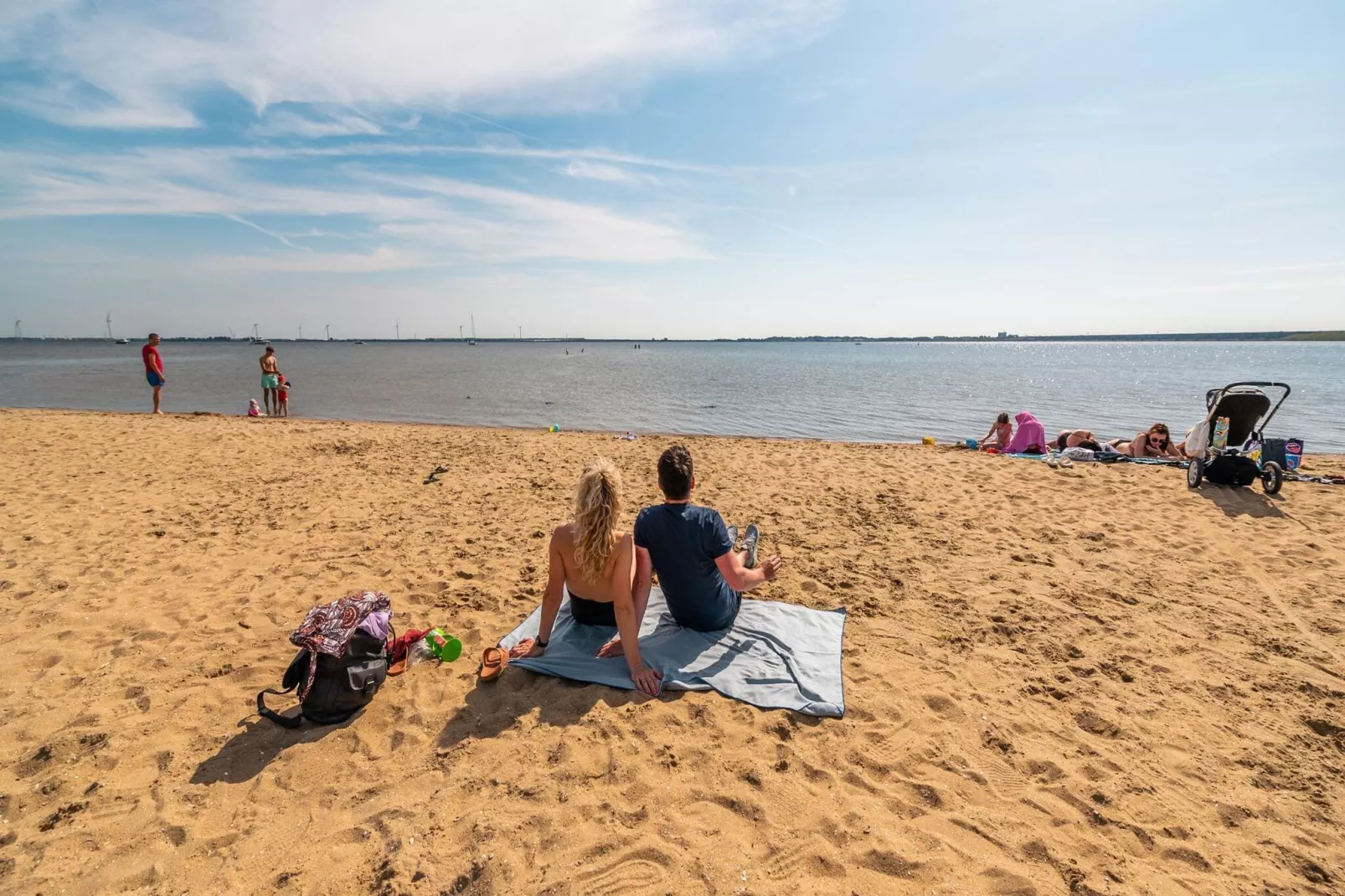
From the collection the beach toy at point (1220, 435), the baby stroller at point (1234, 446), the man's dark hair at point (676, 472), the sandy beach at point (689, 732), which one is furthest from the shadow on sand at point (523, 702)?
the beach toy at point (1220, 435)

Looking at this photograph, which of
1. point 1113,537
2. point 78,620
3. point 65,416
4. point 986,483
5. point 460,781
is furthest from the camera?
point 65,416

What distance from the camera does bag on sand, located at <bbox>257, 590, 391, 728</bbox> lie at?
11.5 feet

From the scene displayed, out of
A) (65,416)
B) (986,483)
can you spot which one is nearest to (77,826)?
(986,483)

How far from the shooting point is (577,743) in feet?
11.1

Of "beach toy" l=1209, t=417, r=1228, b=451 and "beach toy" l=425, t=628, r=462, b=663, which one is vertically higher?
"beach toy" l=1209, t=417, r=1228, b=451

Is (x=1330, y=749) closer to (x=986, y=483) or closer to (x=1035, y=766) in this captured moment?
(x=1035, y=766)

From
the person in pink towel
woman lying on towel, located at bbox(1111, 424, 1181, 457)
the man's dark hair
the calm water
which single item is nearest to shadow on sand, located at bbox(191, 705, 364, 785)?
the man's dark hair

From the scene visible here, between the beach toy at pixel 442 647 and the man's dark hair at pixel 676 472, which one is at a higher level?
the man's dark hair at pixel 676 472

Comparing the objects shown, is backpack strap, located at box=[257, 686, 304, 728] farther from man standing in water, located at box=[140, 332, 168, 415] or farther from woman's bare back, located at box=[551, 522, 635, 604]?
man standing in water, located at box=[140, 332, 168, 415]

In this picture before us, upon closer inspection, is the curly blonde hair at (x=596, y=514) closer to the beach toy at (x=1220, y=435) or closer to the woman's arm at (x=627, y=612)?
the woman's arm at (x=627, y=612)

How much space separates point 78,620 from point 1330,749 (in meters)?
8.46

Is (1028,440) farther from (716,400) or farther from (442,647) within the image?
(716,400)

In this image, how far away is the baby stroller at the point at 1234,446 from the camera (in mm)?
8789

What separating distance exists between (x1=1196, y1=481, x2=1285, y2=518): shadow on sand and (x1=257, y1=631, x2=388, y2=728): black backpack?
33.4 ft
